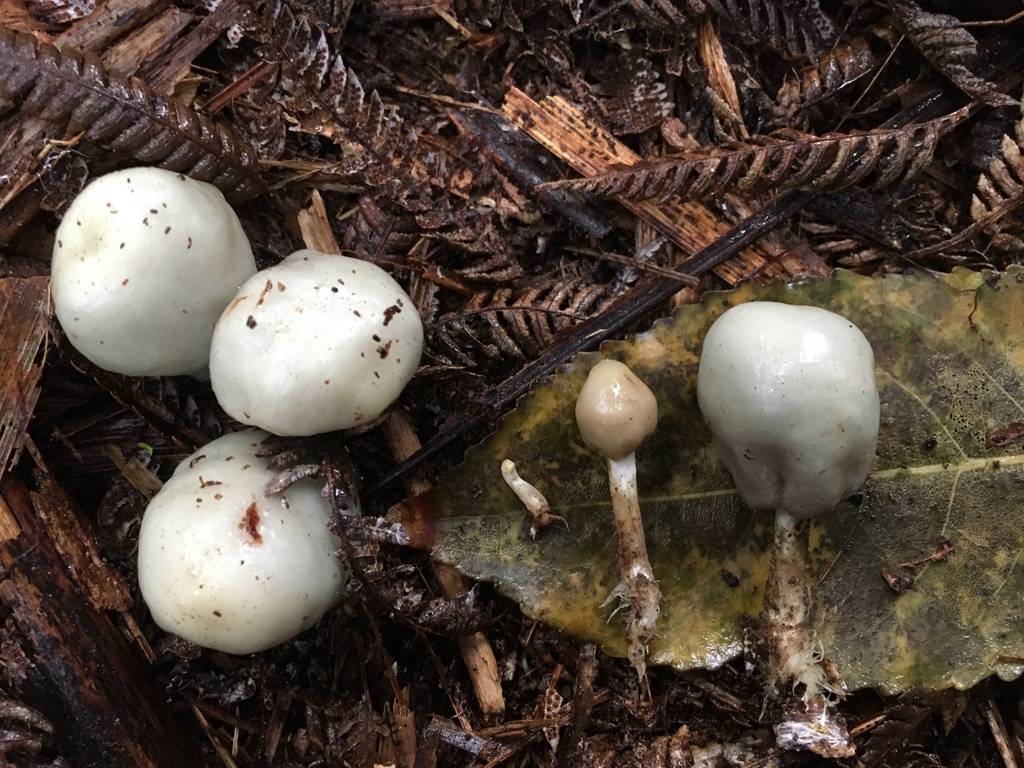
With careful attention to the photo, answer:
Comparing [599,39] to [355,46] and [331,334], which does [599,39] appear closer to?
[355,46]

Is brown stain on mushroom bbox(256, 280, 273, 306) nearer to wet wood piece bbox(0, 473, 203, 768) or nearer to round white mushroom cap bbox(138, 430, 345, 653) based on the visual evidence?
round white mushroom cap bbox(138, 430, 345, 653)

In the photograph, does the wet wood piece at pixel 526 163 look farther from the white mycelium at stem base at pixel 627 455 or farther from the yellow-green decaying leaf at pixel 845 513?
the white mycelium at stem base at pixel 627 455

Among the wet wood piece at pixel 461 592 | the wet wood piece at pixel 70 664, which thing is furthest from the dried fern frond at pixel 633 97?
the wet wood piece at pixel 70 664

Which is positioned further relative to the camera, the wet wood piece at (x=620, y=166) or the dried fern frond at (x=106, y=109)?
the wet wood piece at (x=620, y=166)

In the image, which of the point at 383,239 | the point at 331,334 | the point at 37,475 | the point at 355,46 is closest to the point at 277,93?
the point at 355,46

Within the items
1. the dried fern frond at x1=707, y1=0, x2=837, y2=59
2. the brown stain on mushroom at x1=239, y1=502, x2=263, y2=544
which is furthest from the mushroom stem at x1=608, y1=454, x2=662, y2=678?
the dried fern frond at x1=707, y1=0, x2=837, y2=59
